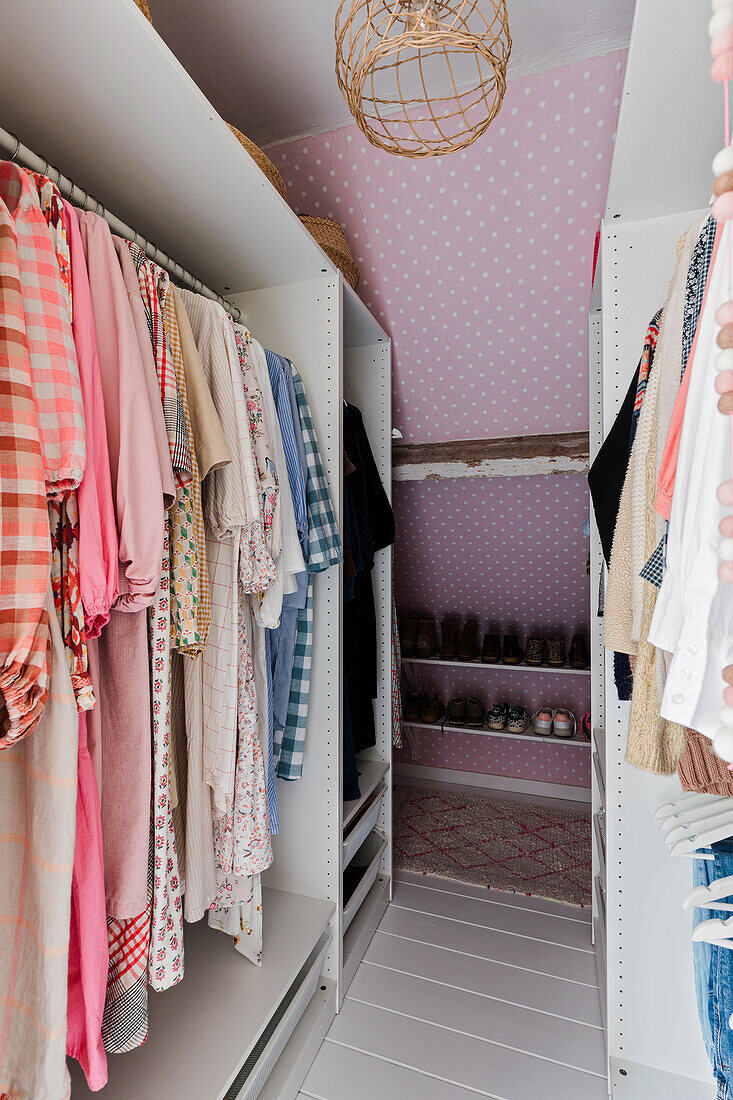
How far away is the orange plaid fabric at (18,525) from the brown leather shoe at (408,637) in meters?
2.52

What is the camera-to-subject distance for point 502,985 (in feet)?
5.70

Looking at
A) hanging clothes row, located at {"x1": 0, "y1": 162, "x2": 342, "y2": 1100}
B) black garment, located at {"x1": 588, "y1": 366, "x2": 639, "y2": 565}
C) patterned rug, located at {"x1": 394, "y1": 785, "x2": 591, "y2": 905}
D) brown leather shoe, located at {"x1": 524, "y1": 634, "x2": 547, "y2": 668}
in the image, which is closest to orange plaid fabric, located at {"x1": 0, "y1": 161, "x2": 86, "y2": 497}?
hanging clothes row, located at {"x1": 0, "y1": 162, "x2": 342, "y2": 1100}

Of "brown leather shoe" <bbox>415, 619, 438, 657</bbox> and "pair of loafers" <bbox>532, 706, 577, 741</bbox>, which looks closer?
"pair of loafers" <bbox>532, 706, 577, 741</bbox>

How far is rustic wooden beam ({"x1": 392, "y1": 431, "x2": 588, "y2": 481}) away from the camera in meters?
2.28

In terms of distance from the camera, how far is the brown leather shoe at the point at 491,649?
2.96m

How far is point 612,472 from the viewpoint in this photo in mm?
1140

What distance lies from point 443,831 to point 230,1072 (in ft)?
5.70

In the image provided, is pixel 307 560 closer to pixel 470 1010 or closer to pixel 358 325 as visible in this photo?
pixel 358 325

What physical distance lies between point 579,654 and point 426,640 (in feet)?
2.45

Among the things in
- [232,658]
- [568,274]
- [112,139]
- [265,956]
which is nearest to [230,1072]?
[265,956]

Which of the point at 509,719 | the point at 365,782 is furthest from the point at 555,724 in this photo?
the point at 365,782

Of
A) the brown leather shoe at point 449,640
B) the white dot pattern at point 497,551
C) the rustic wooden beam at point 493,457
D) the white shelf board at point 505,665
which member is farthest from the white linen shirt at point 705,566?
the brown leather shoe at point 449,640

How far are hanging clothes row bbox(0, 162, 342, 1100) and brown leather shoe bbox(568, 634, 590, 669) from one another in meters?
1.89

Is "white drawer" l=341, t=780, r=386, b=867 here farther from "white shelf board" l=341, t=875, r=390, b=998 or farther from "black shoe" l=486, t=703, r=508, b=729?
"black shoe" l=486, t=703, r=508, b=729
